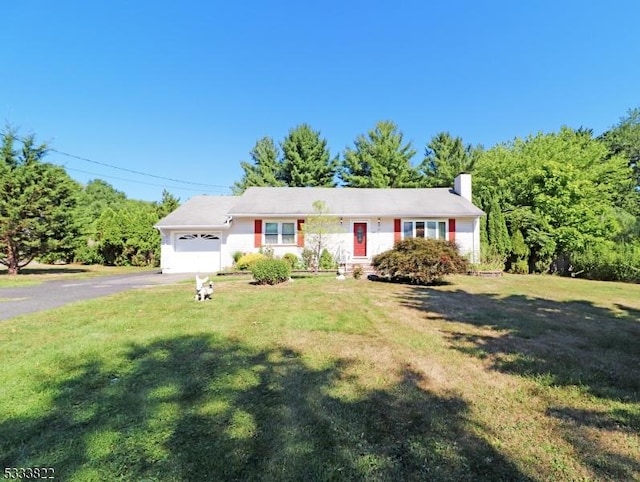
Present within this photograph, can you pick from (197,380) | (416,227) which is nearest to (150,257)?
(416,227)

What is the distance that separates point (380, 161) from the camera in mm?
33344

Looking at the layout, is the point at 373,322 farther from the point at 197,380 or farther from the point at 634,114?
the point at 634,114

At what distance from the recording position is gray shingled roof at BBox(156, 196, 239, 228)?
18516 millimetres

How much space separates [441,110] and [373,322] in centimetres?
2798

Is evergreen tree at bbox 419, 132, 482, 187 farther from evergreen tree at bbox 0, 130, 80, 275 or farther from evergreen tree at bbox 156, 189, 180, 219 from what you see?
evergreen tree at bbox 0, 130, 80, 275

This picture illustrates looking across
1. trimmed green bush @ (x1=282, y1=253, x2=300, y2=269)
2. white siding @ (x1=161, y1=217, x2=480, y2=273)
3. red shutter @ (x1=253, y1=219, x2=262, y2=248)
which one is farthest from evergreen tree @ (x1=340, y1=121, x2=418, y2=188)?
trimmed green bush @ (x1=282, y1=253, x2=300, y2=269)

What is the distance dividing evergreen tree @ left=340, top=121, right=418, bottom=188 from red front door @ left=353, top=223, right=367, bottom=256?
14274 mm

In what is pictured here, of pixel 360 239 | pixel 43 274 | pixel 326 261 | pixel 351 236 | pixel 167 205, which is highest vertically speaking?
pixel 167 205

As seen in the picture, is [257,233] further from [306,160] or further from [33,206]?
[306,160]

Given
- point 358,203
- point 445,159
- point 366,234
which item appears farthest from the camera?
point 445,159

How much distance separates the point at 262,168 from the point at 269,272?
25.9 m

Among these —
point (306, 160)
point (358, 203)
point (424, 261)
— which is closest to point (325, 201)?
point (358, 203)

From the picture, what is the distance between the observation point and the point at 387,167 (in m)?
33.0

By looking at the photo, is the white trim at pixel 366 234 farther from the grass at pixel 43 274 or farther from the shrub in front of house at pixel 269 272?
the grass at pixel 43 274
